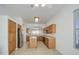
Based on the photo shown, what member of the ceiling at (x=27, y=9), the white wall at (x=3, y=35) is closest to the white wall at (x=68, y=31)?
the ceiling at (x=27, y=9)

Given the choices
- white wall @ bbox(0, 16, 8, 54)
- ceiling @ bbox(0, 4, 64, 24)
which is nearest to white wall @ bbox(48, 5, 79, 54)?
ceiling @ bbox(0, 4, 64, 24)

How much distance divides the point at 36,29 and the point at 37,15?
10.6 ft

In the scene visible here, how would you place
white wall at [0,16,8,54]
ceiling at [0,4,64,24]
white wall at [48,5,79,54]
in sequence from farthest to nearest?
ceiling at [0,4,64,24] < white wall at [0,16,8,54] < white wall at [48,5,79,54]

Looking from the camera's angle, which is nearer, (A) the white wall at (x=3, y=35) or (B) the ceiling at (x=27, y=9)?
(A) the white wall at (x=3, y=35)

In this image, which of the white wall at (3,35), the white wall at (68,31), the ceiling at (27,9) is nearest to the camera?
the white wall at (68,31)

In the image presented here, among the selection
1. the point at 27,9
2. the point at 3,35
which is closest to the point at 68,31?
the point at 27,9

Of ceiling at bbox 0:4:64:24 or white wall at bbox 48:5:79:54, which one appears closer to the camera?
white wall at bbox 48:5:79:54

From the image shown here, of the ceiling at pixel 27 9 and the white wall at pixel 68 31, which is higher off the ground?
the ceiling at pixel 27 9

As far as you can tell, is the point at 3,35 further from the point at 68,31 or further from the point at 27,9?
the point at 68,31

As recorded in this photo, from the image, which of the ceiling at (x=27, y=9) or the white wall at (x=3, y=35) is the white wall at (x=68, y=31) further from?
the white wall at (x=3, y=35)

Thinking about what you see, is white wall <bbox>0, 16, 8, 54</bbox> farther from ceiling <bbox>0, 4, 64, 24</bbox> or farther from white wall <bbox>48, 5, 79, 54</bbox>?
white wall <bbox>48, 5, 79, 54</bbox>

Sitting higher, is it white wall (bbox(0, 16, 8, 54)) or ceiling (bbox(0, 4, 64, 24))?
ceiling (bbox(0, 4, 64, 24))

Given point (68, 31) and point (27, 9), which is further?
point (27, 9)
